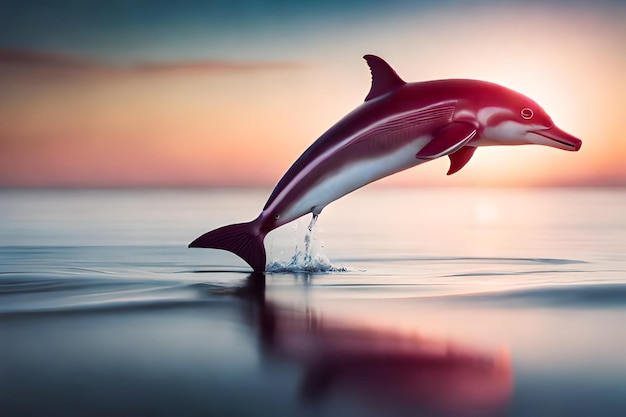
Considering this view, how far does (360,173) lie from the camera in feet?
35.0

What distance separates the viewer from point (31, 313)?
9086 millimetres

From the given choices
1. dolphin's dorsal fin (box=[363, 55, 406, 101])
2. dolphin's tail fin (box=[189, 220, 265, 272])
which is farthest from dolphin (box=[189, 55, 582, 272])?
dolphin's tail fin (box=[189, 220, 265, 272])

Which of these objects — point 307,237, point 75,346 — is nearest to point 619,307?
point 307,237

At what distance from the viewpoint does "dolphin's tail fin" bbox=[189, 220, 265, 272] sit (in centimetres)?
1115

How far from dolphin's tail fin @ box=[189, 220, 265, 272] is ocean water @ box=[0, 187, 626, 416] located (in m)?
0.38

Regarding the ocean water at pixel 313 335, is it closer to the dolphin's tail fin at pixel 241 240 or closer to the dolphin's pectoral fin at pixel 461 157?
the dolphin's tail fin at pixel 241 240

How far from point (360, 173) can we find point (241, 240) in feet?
5.79

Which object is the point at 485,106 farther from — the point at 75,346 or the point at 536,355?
the point at 75,346

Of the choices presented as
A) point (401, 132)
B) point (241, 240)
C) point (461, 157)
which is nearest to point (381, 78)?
point (401, 132)

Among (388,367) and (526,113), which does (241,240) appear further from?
(388,367)

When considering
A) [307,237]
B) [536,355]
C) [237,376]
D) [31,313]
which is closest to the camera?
[237,376]

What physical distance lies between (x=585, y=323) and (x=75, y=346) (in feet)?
15.3

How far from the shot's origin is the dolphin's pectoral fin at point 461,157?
428 inches

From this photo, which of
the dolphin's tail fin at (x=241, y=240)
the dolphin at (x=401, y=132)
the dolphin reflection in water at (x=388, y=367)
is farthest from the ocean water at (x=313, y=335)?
the dolphin at (x=401, y=132)
